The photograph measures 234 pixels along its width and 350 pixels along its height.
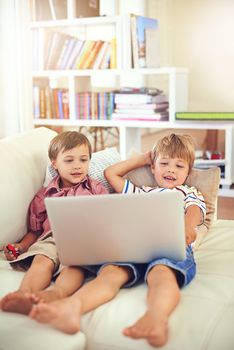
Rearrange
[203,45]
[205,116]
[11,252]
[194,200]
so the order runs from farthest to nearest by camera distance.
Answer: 1. [203,45]
2. [205,116]
3. [194,200]
4. [11,252]

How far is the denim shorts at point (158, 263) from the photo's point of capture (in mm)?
1585

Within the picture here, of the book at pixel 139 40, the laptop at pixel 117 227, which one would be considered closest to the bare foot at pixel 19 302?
the laptop at pixel 117 227

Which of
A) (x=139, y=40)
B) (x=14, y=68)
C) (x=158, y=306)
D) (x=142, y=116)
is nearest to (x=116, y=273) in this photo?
(x=158, y=306)

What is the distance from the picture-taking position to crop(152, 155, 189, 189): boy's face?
78.0 inches

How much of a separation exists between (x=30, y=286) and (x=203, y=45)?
654cm

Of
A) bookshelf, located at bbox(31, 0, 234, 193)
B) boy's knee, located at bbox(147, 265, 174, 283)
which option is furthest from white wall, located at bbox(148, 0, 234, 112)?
boy's knee, located at bbox(147, 265, 174, 283)

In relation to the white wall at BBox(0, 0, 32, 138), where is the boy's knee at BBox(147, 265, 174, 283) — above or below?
below

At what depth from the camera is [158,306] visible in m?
1.39

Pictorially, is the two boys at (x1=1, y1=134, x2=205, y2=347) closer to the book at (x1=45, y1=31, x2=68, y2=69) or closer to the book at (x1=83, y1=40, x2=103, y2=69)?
the book at (x1=83, y1=40, x2=103, y2=69)

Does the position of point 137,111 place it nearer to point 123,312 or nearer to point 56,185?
point 56,185

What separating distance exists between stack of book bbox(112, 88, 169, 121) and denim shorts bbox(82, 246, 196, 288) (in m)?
2.90

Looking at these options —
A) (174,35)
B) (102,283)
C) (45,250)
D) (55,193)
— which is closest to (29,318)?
(102,283)

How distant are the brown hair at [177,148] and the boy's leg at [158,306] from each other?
524mm

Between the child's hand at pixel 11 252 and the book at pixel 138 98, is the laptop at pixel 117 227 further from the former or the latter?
the book at pixel 138 98
